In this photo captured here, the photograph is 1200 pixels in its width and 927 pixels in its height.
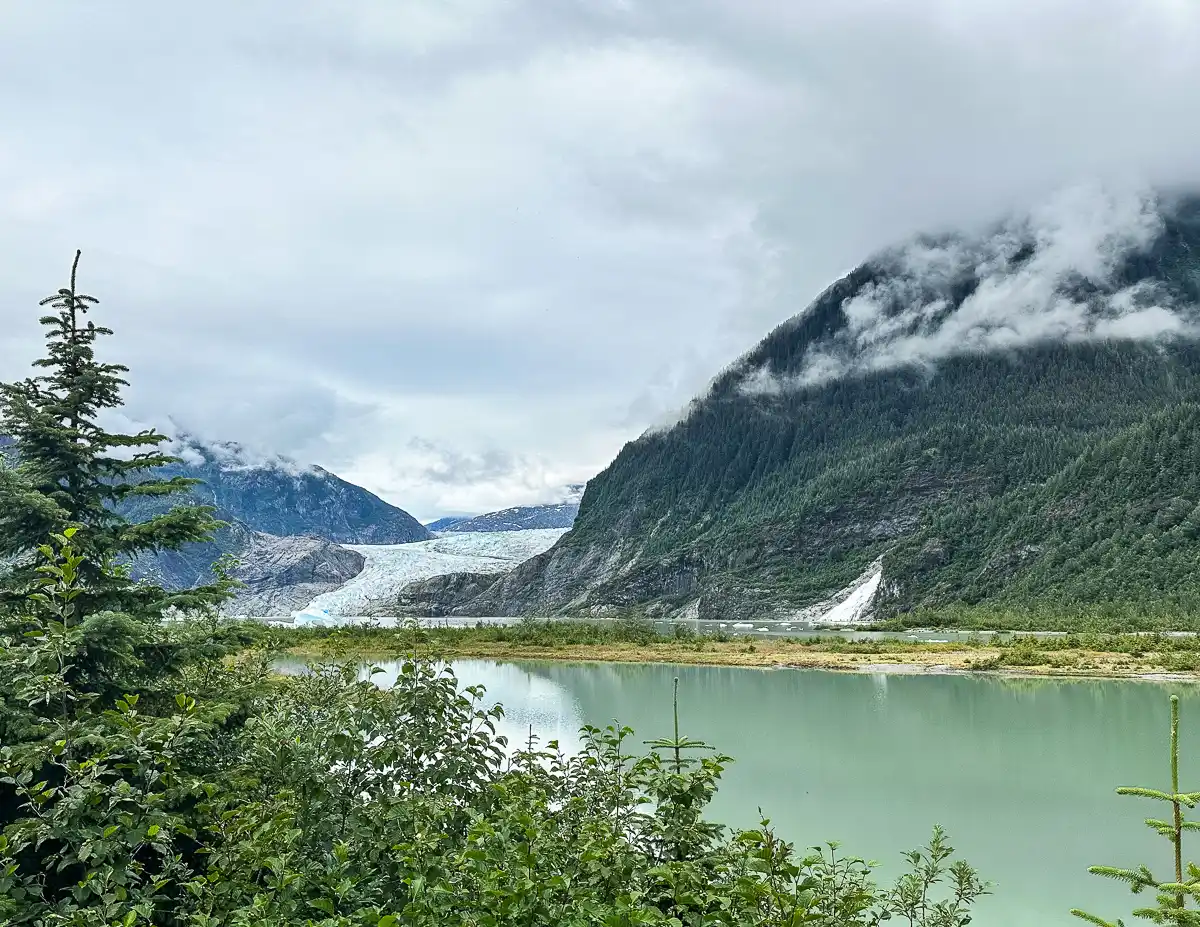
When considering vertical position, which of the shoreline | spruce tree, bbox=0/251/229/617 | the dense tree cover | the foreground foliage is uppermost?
the dense tree cover

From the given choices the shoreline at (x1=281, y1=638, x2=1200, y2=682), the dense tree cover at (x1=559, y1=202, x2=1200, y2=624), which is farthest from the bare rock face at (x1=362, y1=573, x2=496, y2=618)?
the shoreline at (x1=281, y1=638, x2=1200, y2=682)

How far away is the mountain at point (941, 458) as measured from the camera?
96188mm

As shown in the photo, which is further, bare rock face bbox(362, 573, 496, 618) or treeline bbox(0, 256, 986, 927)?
bare rock face bbox(362, 573, 496, 618)

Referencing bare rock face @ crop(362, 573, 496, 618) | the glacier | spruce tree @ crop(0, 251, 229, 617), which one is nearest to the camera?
spruce tree @ crop(0, 251, 229, 617)

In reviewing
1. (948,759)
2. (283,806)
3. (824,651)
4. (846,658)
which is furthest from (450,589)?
(283,806)

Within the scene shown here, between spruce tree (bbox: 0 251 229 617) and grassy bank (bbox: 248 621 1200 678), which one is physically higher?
spruce tree (bbox: 0 251 229 617)

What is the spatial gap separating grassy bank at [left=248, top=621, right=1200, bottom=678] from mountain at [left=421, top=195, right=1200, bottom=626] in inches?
1311

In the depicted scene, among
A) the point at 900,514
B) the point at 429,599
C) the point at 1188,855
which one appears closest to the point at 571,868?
the point at 1188,855

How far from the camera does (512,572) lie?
172 meters

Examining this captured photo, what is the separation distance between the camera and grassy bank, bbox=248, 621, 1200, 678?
36.6 meters

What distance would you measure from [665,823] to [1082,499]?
11212cm

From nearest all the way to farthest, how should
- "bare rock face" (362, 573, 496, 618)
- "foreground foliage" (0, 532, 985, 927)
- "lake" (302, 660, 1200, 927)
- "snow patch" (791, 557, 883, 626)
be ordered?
1. "foreground foliage" (0, 532, 985, 927)
2. "lake" (302, 660, 1200, 927)
3. "snow patch" (791, 557, 883, 626)
4. "bare rock face" (362, 573, 496, 618)

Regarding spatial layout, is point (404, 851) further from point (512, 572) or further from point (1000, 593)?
point (512, 572)

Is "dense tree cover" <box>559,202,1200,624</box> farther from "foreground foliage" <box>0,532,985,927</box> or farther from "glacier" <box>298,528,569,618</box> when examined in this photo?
"foreground foliage" <box>0,532,985,927</box>
